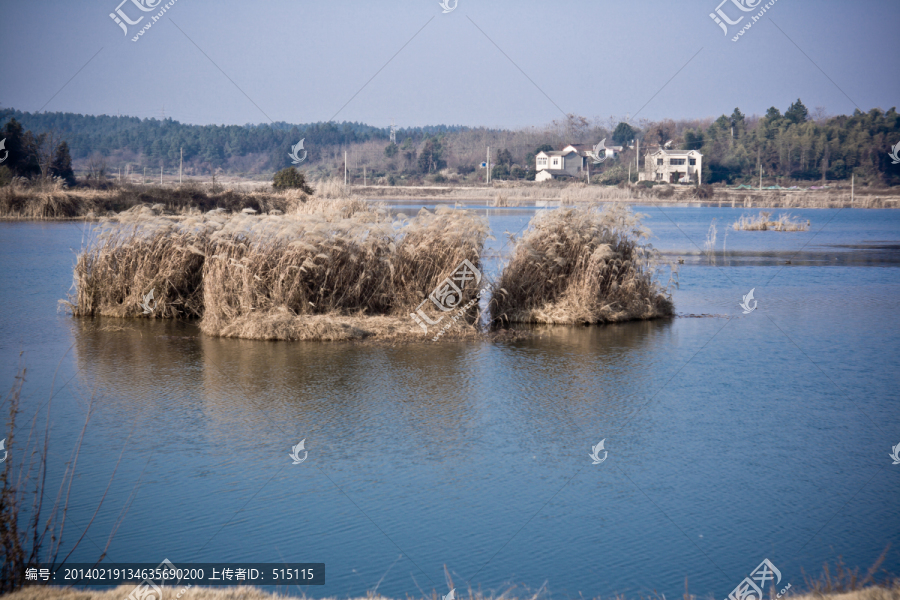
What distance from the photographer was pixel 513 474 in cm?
747

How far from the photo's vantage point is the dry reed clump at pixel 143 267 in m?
15.4

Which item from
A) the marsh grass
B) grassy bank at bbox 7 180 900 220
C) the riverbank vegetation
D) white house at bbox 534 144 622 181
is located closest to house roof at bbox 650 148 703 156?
grassy bank at bbox 7 180 900 220

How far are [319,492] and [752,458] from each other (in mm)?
4486

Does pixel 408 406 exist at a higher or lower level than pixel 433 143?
lower

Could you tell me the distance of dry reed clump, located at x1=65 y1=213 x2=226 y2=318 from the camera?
15.4 meters

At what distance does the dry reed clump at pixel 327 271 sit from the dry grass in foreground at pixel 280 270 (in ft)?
0.06

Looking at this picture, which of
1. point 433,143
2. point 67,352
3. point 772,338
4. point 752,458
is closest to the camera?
point 752,458

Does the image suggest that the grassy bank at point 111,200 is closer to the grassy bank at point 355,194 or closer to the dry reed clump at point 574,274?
the grassy bank at point 355,194

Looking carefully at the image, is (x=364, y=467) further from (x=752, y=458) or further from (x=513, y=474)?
(x=752, y=458)

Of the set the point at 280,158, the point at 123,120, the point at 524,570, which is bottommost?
the point at 524,570

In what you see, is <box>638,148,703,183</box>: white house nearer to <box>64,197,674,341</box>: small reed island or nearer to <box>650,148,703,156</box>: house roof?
<box>650,148,703,156</box>: house roof

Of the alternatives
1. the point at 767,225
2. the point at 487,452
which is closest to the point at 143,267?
the point at 487,452

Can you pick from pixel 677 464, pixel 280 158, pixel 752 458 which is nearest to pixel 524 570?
pixel 677 464

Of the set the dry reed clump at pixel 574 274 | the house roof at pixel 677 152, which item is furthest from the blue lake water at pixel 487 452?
the house roof at pixel 677 152
